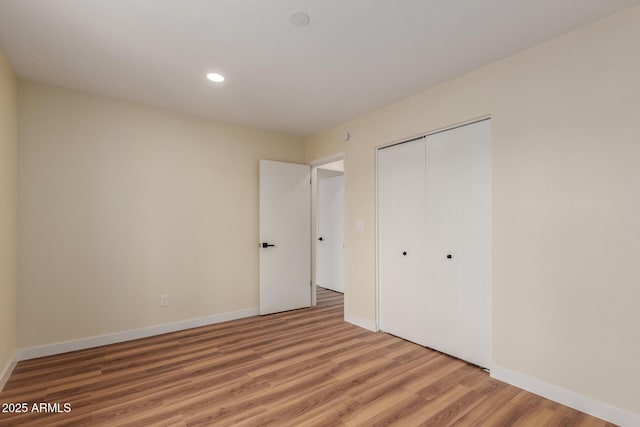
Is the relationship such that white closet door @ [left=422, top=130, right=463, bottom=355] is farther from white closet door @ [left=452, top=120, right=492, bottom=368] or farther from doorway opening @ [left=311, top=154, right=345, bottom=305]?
doorway opening @ [left=311, top=154, right=345, bottom=305]

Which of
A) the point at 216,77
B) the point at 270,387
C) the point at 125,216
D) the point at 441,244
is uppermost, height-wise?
the point at 216,77

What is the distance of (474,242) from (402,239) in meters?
0.80

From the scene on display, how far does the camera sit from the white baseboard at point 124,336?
2.79 metres

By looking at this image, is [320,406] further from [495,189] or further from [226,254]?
[226,254]

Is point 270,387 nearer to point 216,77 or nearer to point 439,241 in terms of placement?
point 439,241

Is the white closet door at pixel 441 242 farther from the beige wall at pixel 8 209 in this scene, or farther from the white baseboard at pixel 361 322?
the beige wall at pixel 8 209

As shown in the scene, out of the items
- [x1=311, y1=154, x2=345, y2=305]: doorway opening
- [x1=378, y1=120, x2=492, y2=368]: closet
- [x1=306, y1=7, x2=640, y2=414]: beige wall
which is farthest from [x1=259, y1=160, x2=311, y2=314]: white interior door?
[x1=306, y1=7, x2=640, y2=414]: beige wall

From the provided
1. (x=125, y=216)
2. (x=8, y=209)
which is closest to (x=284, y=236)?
(x=125, y=216)

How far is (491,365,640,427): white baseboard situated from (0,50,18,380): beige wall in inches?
157

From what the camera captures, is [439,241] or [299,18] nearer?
[299,18]

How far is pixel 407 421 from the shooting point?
190 cm

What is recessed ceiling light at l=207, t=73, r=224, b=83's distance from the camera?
2.71 meters

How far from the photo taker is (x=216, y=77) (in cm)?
275

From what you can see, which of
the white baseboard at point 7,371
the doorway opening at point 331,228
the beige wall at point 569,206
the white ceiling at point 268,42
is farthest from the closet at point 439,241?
the white baseboard at point 7,371
